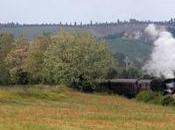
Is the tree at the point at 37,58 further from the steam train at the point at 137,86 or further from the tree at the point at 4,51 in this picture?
the steam train at the point at 137,86

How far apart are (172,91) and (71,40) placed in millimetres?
39653

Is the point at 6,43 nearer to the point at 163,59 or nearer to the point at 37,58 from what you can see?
the point at 37,58

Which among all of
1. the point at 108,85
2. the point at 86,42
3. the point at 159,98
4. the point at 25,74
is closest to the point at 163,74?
the point at 108,85

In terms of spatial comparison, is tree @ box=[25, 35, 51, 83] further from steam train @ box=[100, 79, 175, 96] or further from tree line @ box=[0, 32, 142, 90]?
steam train @ box=[100, 79, 175, 96]

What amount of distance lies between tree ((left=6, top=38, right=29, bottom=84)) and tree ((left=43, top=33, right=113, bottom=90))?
16713 mm

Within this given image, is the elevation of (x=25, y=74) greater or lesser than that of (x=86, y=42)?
lesser

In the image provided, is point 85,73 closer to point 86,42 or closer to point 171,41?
point 86,42

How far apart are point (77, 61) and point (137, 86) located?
62.9ft

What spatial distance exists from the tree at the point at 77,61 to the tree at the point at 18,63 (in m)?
16.7

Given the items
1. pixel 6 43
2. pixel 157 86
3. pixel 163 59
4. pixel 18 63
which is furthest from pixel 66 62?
pixel 6 43

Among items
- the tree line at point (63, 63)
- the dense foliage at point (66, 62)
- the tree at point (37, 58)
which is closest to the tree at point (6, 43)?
the tree line at point (63, 63)

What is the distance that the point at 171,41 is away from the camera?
5472 inches

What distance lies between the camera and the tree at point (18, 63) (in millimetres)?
136625

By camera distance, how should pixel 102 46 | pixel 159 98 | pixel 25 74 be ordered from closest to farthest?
pixel 159 98 < pixel 102 46 < pixel 25 74
